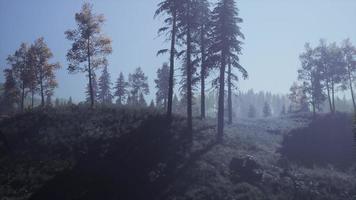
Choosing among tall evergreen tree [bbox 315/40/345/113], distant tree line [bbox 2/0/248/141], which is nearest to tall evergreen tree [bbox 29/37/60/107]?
distant tree line [bbox 2/0/248/141]

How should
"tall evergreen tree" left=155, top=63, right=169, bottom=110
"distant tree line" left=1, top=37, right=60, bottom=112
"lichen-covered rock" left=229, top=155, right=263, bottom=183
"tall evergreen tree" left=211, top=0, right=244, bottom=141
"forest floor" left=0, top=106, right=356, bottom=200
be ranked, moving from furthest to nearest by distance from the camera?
"tall evergreen tree" left=155, top=63, right=169, bottom=110 → "distant tree line" left=1, top=37, right=60, bottom=112 → "tall evergreen tree" left=211, top=0, right=244, bottom=141 → "lichen-covered rock" left=229, top=155, right=263, bottom=183 → "forest floor" left=0, top=106, right=356, bottom=200

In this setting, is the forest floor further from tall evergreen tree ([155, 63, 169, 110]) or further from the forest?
tall evergreen tree ([155, 63, 169, 110])

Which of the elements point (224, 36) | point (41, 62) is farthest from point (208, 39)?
point (41, 62)

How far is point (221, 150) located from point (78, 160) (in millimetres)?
10907

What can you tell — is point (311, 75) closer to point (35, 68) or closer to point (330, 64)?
point (330, 64)

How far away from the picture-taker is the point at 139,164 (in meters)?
23.9

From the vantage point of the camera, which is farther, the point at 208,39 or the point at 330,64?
the point at 330,64

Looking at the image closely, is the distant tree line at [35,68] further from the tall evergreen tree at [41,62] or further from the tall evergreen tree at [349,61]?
the tall evergreen tree at [349,61]

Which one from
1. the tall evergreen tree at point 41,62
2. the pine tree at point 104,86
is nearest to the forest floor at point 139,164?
the tall evergreen tree at point 41,62

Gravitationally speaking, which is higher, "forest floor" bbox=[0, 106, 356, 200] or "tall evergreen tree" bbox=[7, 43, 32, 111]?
"tall evergreen tree" bbox=[7, 43, 32, 111]

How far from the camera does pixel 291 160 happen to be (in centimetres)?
3198

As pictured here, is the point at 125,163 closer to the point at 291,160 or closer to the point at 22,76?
the point at 291,160

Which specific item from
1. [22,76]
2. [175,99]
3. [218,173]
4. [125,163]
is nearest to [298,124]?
[218,173]

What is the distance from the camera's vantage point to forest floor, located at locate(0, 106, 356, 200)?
2117 centimetres
